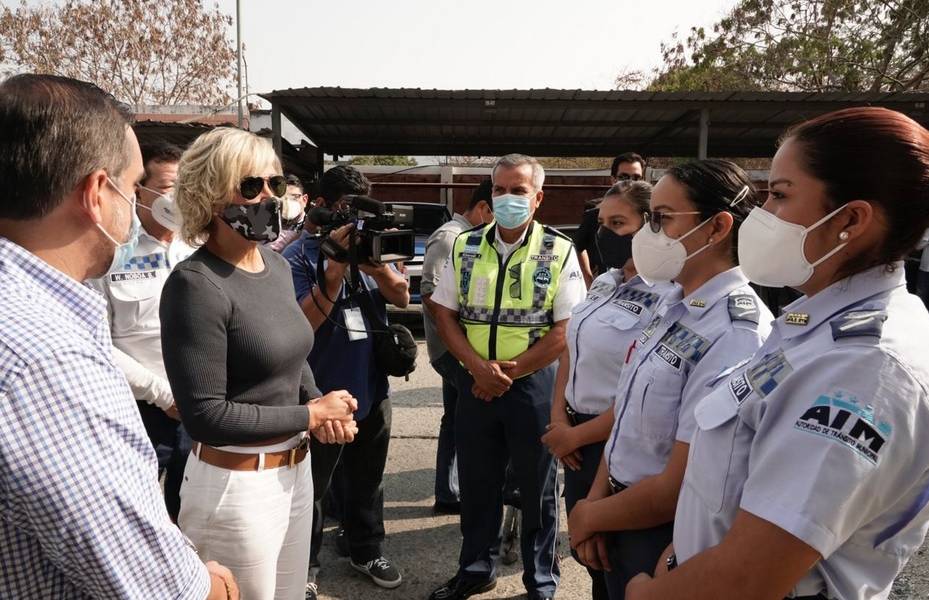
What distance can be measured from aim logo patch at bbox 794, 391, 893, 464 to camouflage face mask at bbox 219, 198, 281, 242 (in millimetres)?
1518

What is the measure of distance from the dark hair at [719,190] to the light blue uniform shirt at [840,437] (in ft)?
2.41

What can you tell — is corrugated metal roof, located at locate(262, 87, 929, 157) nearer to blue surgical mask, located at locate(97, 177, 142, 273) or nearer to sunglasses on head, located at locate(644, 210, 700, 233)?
sunglasses on head, located at locate(644, 210, 700, 233)

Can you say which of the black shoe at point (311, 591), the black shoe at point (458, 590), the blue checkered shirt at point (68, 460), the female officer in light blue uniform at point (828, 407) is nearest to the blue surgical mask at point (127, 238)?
the blue checkered shirt at point (68, 460)

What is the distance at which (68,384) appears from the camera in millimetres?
913

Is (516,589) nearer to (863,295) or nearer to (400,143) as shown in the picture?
(863,295)

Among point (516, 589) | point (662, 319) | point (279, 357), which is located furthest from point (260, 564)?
point (516, 589)

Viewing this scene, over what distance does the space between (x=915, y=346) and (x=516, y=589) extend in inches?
98.5

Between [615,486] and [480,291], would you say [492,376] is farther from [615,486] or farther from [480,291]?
[615,486]

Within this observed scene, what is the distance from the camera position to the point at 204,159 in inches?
73.6

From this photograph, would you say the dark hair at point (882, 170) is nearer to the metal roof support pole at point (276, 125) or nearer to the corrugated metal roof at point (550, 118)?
the corrugated metal roof at point (550, 118)

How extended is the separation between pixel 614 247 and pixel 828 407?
1789 mm

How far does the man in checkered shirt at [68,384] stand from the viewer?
2.92 ft

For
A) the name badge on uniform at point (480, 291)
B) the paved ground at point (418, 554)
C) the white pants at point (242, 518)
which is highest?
the name badge on uniform at point (480, 291)

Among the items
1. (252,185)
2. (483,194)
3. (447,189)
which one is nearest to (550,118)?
(447,189)
